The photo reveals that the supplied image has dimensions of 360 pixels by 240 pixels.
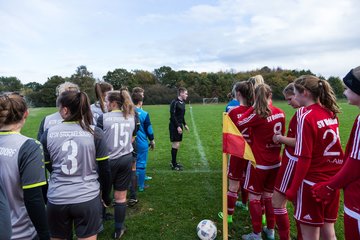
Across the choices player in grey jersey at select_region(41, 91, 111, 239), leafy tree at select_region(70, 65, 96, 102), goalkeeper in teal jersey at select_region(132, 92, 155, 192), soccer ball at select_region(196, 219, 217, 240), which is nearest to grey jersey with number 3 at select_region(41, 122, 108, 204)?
player in grey jersey at select_region(41, 91, 111, 239)

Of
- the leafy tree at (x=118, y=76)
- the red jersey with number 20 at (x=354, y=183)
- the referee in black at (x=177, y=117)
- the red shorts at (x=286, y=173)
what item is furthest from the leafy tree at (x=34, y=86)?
the red jersey with number 20 at (x=354, y=183)

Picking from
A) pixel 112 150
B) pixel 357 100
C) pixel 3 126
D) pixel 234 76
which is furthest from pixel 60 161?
pixel 234 76

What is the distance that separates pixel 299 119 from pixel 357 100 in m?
0.81

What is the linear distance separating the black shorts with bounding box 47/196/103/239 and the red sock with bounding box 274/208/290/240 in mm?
2185

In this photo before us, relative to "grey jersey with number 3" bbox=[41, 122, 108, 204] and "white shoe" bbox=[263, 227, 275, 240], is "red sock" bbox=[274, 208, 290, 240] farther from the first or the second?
"grey jersey with number 3" bbox=[41, 122, 108, 204]

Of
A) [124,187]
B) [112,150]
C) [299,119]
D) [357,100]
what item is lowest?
[124,187]

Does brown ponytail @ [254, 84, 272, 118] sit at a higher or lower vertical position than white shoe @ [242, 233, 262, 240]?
higher

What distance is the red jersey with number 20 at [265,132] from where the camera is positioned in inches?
150

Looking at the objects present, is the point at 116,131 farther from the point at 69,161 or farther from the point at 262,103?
the point at 262,103

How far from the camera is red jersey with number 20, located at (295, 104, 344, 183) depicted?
2.78m

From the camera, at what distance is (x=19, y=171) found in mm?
2172

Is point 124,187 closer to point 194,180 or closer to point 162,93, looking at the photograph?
point 194,180

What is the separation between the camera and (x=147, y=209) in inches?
208

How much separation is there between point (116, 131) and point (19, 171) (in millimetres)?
1978
